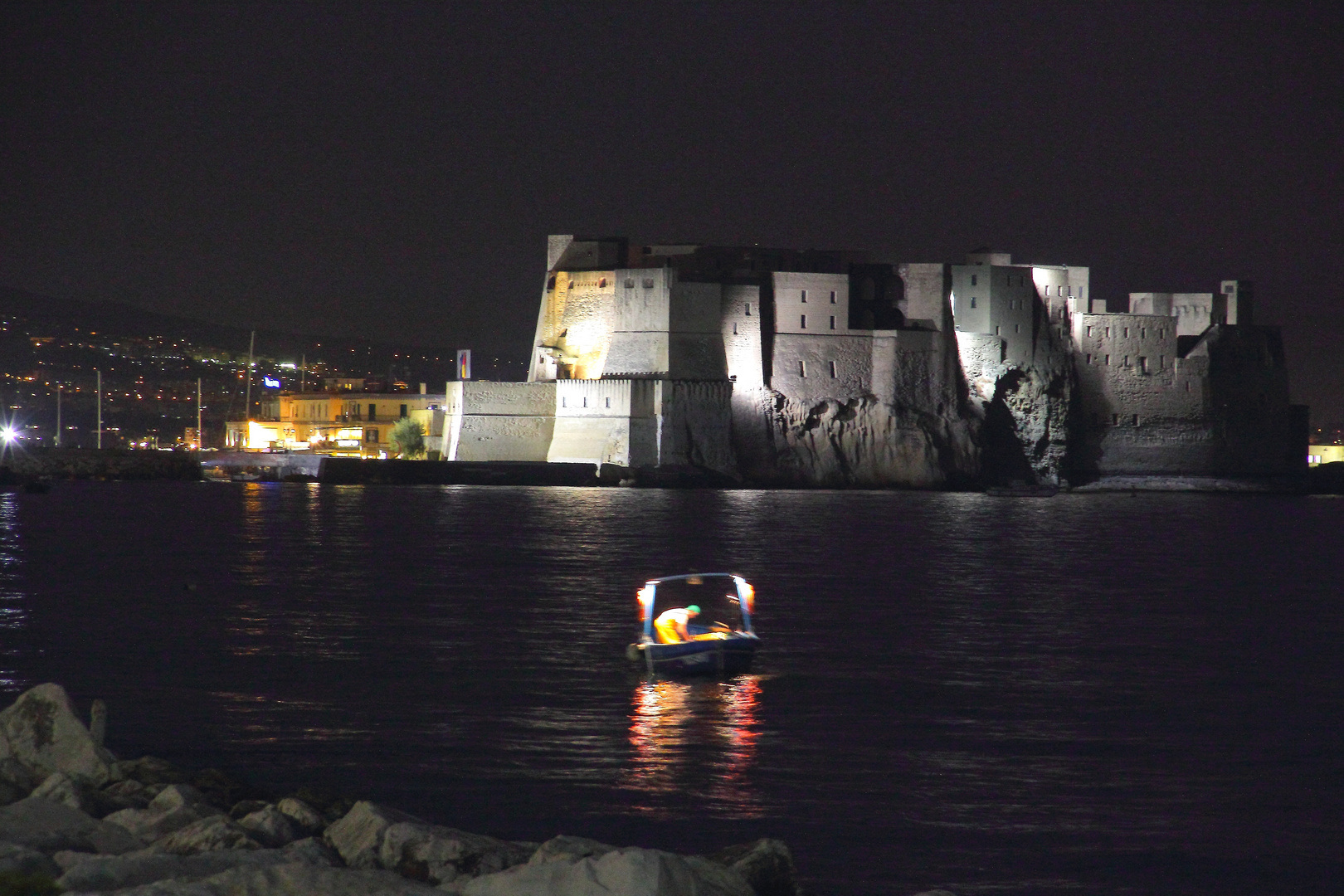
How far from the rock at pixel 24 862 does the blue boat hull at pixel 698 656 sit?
843cm

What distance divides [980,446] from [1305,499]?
22.2m

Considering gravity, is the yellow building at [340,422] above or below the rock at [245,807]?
above

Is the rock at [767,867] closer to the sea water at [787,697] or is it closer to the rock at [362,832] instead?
the sea water at [787,697]

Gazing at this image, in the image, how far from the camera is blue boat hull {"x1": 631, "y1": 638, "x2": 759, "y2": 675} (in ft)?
49.8

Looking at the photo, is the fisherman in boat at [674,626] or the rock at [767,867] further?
the fisherman in boat at [674,626]

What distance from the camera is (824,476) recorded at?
2339 inches

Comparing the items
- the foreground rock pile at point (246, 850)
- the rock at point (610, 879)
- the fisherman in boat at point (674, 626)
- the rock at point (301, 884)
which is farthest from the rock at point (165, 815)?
the fisherman in boat at point (674, 626)

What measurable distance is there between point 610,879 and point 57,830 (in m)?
2.83

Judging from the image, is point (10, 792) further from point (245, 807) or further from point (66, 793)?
point (245, 807)

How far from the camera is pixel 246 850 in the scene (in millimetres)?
7469

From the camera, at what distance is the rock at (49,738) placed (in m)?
9.37

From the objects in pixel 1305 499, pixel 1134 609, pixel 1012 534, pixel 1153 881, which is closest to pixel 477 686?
pixel 1153 881

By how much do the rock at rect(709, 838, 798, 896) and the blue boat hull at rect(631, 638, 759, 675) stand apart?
7520 millimetres

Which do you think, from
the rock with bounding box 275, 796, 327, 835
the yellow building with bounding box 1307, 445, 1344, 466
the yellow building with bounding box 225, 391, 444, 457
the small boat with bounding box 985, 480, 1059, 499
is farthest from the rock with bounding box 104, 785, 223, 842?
the yellow building with bounding box 1307, 445, 1344, 466
